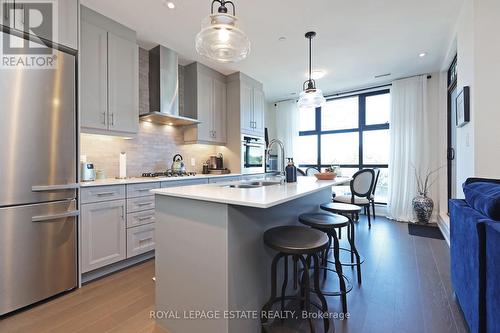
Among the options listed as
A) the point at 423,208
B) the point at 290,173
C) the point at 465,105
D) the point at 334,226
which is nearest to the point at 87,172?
the point at 290,173

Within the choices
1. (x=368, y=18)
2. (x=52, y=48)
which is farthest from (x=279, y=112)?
(x=52, y=48)

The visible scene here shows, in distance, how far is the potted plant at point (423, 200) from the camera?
394 cm

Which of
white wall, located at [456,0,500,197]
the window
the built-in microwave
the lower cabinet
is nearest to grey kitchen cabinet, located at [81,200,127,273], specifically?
the lower cabinet

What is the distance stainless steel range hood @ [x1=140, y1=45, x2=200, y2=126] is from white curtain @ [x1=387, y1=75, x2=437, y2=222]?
3.90 metres

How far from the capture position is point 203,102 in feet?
12.4

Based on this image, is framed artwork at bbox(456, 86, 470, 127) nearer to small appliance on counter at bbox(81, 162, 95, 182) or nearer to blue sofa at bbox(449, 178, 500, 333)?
blue sofa at bbox(449, 178, 500, 333)

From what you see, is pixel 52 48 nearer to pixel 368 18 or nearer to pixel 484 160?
pixel 368 18

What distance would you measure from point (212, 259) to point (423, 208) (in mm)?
4125

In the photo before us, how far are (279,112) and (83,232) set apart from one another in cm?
485

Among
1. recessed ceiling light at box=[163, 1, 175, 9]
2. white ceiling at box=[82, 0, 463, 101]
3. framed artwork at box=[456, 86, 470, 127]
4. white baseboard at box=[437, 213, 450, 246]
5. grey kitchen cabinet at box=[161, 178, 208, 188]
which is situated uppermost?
white ceiling at box=[82, 0, 463, 101]

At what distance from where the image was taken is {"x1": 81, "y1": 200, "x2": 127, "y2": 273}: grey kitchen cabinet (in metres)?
2.12

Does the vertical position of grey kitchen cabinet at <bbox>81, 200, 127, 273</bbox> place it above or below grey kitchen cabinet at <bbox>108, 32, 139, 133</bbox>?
below

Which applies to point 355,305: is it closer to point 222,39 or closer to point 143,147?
point 222,39

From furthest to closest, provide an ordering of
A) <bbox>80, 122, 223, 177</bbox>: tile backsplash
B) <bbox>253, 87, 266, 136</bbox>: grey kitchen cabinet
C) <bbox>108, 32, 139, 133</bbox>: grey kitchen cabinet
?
<bbox>253, 87, 266, 136</bbox>: grey kitchen cabinet < <bbox>80, 122, 223, 177</bbox>: tile backsplash < <bbox>108, 32, 139, 133</bbox>: grey kitchen cabinet
